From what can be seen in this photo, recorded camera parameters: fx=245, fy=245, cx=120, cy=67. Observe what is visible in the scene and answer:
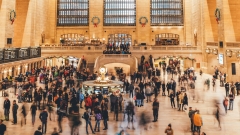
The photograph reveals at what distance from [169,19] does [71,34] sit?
16.9 meters

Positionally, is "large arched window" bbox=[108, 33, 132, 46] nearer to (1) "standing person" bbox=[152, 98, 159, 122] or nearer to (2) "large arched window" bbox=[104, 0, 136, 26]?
(2) "large arched window" bbox=[104, 0, 136, 26]

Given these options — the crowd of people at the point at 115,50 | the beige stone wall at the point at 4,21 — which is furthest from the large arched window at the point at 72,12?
the beige stone wall at the point at 4,21

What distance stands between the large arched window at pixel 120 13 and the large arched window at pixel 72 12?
135 inches

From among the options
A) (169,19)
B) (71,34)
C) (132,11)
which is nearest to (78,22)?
(71,34)

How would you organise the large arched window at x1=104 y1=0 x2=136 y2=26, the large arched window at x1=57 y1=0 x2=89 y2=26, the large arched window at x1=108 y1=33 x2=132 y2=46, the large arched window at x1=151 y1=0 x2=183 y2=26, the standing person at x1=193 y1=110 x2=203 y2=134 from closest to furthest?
the standing person at x1=193 y1=110 x2=203 y2=134 → the large arched window at x1=151 y1=0 x2=183 y2=26 → the large arched window at x1=104 y1=0 x2=136 y2=26 → the large arched window at x1=108 y1=33 x2=132 y2=46 → the large arched window at x1=57 y1=0 x2=89 y2=26

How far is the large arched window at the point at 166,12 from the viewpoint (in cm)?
4097

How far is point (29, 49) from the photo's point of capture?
27531 mm

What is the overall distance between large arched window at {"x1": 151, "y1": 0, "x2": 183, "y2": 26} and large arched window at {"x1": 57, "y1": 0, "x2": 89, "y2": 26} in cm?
1136

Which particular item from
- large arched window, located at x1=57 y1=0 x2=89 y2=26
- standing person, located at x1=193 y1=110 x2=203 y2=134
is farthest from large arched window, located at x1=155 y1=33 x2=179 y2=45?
standing person, located at x1=193 y1=110 x2=203 y2=134

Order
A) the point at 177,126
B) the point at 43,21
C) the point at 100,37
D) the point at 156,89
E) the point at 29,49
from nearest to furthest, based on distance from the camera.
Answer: the point at 177,126 → the point at 156,89 → the point at 29,49 → the point at 43,21 → the point at 100,37

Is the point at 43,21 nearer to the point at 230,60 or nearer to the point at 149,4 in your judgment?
the point at 149,4

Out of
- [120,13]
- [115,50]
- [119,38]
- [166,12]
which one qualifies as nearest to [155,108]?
[115,50]

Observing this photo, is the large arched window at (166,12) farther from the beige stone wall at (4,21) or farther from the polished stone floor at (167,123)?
the polished stone floor at (167,123)

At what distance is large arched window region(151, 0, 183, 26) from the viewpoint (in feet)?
134
